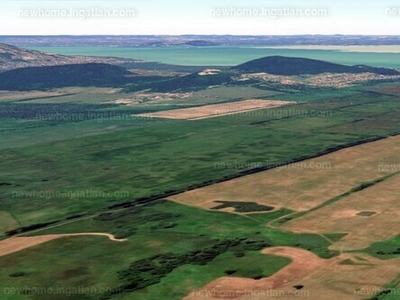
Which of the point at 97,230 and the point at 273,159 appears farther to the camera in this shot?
the point at 273,159

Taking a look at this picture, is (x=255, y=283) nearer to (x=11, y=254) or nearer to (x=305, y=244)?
(x=305, y=244)

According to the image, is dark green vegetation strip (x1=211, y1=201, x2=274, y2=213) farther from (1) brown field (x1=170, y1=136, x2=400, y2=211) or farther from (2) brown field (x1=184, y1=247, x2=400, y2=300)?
(2) brown field (x1=184, y1=247, x2=400, y2=300)

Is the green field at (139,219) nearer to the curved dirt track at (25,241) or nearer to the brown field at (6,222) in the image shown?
the brown field at (6,222)

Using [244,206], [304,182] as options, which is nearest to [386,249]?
[244,206]

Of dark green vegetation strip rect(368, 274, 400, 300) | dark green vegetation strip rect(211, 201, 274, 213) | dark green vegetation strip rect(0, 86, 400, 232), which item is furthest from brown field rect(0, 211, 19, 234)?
dark green vegetation strip rect(368, 274, 400, 300)

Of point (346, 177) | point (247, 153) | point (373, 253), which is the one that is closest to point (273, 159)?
point (247, 153)
